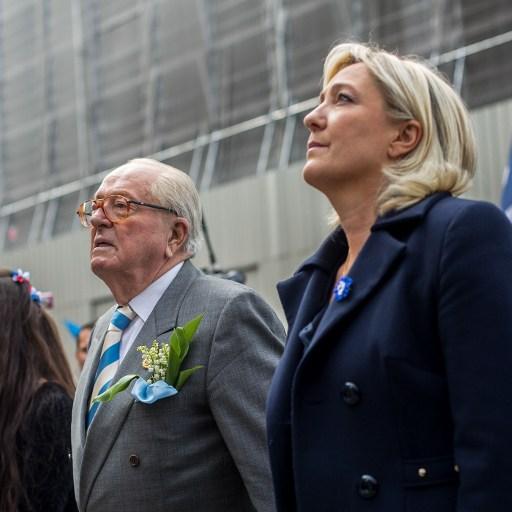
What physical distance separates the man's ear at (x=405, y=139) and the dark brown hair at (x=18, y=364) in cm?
242

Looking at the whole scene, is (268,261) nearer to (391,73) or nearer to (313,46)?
(313,46)

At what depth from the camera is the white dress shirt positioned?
4551 millimetres

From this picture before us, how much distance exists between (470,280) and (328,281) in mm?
540

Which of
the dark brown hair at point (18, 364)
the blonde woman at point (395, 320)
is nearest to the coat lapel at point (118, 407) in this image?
the dark brown hair at point (18, 364)

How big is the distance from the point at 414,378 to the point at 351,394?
146 millimetres

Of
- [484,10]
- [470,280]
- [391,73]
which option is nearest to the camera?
[470,280]

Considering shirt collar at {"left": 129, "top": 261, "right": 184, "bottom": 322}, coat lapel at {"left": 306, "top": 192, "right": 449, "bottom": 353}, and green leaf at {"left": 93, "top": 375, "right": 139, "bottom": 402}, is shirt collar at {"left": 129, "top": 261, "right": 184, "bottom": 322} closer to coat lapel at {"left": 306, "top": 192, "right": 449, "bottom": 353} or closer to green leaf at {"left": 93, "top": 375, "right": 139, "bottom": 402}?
green leaf at {"left": 93, "top": 375, "right": 139, "bottom": 402}

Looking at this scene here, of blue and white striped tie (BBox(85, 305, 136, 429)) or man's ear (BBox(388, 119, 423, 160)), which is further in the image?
blue and white striped tie (BBox(85, 305, 136, 429))

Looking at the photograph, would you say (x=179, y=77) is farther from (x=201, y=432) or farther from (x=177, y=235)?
(x=201, y=432)

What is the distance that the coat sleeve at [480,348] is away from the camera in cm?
284

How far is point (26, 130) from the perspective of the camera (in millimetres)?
21844

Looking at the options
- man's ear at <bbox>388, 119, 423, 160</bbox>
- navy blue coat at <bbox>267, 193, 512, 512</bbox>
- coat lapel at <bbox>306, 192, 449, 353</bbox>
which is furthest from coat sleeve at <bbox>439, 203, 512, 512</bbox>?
man's ear at <bbox>388, 119, 423, 160</bbox>

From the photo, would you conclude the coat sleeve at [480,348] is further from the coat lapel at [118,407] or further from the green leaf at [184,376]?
the coat lapel at [118,407]

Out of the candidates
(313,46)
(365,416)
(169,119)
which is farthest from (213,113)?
(365,416)
